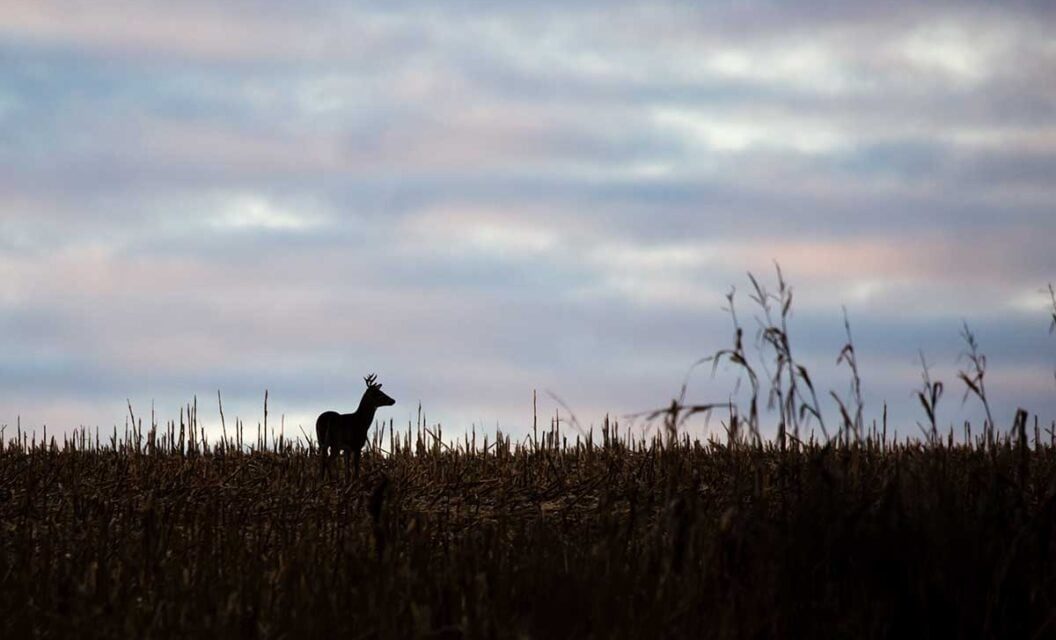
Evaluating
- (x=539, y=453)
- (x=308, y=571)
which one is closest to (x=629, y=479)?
(x=539, y=453)

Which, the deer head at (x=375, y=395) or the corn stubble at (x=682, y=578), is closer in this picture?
the corn stubble at (x=682, y=578)

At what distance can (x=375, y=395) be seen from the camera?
42.6ft

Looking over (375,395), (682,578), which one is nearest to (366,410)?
(375,395)

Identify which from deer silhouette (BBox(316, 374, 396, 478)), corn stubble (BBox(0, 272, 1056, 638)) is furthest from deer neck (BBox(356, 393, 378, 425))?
corn stubble (BBox(0, 272, 1056, 638))

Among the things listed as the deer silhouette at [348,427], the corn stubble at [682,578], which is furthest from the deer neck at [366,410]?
the corn stubble at [682,578]

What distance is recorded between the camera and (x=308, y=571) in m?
6.75

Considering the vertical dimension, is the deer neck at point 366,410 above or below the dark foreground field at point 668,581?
above

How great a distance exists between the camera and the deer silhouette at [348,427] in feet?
41.1

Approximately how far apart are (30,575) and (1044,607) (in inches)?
225

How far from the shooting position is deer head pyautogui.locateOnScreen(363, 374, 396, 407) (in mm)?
12906

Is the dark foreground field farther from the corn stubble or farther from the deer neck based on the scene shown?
the deer neck

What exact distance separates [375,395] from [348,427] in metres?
0.55

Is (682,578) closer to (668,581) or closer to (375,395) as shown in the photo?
(668,581)

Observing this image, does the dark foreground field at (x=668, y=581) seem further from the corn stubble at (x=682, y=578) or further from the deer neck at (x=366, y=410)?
the deer neck at (x=366, y=410)
